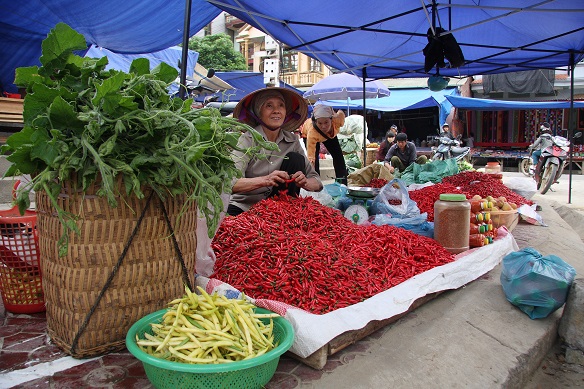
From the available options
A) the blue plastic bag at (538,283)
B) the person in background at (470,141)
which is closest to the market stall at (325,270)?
the blue plastic bag at (538,283)

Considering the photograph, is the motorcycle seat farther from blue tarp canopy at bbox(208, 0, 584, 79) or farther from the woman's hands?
the woman's hands

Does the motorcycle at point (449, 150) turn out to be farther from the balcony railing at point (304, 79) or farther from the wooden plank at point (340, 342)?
the balcony railing at point (304, 79)

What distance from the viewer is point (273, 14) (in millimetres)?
5168

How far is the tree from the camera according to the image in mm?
30266

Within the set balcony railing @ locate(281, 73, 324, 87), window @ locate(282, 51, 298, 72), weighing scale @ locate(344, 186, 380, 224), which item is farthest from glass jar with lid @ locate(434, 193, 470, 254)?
window @ locate(282, 51, 298, 72)

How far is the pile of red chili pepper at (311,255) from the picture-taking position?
2270 mm

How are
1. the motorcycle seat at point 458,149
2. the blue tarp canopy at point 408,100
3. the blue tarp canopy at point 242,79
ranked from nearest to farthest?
the motorcycle seat at point 458,149
the blue tarp canopy at point 242,79
the blue tarp canopy at point 408,100

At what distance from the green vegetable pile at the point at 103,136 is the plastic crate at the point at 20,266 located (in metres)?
0.55

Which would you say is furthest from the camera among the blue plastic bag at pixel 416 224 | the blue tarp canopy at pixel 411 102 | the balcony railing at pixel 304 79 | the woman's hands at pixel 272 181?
the balcony railing at pixel 304 79

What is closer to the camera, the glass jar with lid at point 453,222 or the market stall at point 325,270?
the market stall at point 325,270

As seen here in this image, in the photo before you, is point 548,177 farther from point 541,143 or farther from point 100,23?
point 100,23

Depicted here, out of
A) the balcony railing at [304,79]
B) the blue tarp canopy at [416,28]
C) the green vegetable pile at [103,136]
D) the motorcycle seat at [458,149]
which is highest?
the balcony railing at [304,79]

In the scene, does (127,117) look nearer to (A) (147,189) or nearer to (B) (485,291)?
(A) (147,189)

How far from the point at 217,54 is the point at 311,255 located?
3023 centimetres
